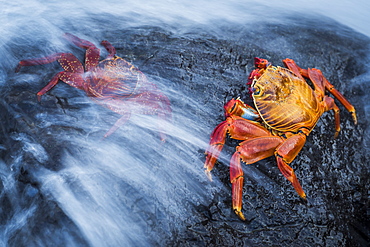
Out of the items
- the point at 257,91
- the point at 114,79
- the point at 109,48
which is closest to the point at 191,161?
the point at 257,91

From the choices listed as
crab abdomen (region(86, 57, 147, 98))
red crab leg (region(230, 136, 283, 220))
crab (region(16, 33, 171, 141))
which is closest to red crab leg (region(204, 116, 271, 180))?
red crab leg (region(230, 136, 283, 220))

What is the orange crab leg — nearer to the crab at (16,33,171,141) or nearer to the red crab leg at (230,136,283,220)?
the red crab leg at (230,136,283,220)

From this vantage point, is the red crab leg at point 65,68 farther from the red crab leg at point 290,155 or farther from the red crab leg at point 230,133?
the red crab leg at point 290,155

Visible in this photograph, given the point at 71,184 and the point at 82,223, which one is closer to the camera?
the point at 82,223

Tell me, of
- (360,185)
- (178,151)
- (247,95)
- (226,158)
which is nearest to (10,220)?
(178,151)

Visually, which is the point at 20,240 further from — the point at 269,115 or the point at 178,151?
the point at 269,115

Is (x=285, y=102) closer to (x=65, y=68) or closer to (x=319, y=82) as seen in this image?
(x=319, y=82)

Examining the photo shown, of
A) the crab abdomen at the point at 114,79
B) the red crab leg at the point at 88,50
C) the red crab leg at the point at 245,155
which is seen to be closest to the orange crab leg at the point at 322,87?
the red crab leg at the point at 245,155
